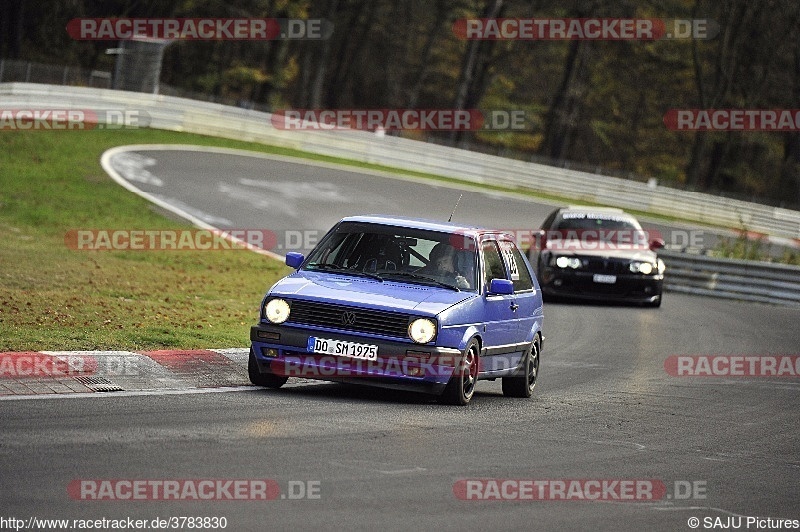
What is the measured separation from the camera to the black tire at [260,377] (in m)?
10.7

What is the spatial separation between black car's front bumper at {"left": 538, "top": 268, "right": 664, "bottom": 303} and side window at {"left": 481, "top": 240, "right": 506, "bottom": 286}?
11.0m

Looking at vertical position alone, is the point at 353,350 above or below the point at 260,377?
above

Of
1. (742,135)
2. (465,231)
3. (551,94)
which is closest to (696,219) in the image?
(742,135)

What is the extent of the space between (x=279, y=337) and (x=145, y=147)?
26127 millimetres

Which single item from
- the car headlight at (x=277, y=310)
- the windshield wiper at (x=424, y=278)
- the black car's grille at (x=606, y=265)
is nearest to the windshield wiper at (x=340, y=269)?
the windshield wiper at (x=424, y=278)

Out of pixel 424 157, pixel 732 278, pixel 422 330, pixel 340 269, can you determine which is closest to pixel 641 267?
pixel 732 278

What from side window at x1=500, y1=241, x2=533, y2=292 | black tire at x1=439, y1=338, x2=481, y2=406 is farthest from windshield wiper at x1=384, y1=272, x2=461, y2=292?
side window at x1=500, y1=241, x2=533, y2=292

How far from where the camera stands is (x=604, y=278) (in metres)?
22.9

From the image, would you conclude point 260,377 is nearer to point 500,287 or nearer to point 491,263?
point 500,287

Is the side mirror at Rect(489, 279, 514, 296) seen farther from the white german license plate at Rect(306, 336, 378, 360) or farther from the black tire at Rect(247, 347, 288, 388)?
the black tire at Rect(247, 347, 288, 388)

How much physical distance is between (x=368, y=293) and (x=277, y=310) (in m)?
0.72

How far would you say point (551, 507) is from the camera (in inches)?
283

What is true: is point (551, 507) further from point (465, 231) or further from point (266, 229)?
Answer: point (266, 229)

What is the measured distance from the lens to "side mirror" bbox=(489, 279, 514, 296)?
1127cm
